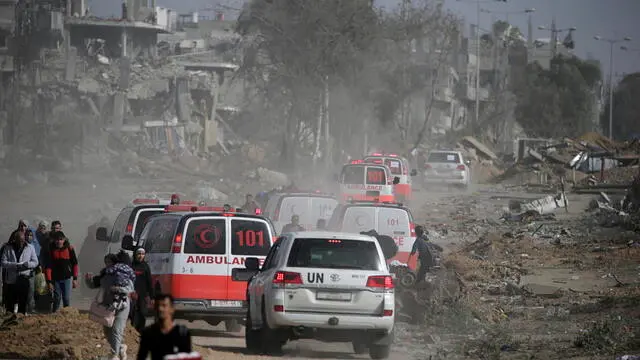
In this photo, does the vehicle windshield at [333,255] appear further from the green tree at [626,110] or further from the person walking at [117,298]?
the green tree at [626,110]

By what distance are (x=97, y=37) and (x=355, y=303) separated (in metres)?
86.3

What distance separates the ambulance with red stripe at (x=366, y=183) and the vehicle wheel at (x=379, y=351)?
21.9m

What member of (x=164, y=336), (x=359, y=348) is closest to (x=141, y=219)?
(x=359, y=348)

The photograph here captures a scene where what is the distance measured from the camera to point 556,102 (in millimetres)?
128375

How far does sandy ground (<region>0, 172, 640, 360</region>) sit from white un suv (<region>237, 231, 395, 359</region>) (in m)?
0.70

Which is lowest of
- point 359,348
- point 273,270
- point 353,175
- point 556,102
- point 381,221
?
point 359,348

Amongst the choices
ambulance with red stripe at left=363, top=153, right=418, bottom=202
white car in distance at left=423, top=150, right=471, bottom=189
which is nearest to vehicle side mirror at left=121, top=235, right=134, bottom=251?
ambulance with red stripe at left=363, top=153, right=418, bottom=202

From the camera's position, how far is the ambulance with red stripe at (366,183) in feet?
123

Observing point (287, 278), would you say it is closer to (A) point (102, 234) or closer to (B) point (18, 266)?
(B) point (18, 266)

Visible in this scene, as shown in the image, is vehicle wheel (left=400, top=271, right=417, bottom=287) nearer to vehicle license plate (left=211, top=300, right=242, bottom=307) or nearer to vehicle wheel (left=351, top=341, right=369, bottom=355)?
vehicle license plate (left=211, top=300, right=242, bottom=307)

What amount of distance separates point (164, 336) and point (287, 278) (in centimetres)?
674

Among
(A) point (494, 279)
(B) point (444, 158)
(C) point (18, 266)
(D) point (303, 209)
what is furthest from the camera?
(B) point (444, 158)

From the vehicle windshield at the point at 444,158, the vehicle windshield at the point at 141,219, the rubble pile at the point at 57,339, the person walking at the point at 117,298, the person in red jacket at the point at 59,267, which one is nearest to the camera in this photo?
the person walking at the point at 117,298

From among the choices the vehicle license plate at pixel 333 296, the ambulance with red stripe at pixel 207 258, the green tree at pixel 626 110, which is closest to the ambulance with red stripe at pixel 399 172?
the ambulance with red stripe at pixel 207 258
